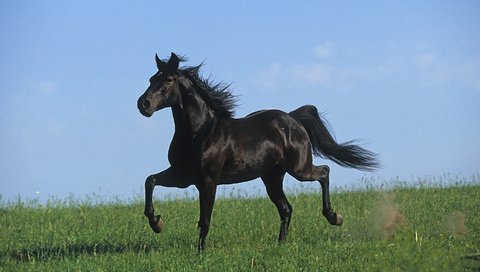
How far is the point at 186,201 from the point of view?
17.8 meters

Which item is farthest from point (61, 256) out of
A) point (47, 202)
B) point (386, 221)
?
point (47, 202)

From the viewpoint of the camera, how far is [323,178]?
451 inches

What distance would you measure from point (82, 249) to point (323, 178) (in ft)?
12.8

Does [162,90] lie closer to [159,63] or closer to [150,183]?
[159,63]

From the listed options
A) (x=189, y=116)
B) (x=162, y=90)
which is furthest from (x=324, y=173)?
(x=162, y=90)

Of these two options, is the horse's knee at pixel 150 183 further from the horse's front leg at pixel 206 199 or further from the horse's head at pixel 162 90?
the horse's head at pixel 162 90

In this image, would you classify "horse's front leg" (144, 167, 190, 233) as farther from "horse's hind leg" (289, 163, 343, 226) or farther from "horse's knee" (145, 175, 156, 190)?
"horse's hind leg" (289, 163, 343, 226)

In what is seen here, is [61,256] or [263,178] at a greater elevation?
[263,178]

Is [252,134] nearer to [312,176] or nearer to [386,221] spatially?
[312,176]

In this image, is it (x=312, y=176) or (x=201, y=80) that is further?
(x=312, y=176)

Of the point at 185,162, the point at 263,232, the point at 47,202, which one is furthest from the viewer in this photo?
the point at 47,202

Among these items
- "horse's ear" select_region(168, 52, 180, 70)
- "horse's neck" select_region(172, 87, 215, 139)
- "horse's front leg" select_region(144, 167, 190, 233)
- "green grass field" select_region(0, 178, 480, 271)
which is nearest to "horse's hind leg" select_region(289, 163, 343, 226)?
"green grass field" select_region(0, 178, 480, 271)

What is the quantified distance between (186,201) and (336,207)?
3804 millimetres

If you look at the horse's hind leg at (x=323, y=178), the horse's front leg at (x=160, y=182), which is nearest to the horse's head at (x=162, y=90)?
the horse's front leg at (x=160, y=182)
